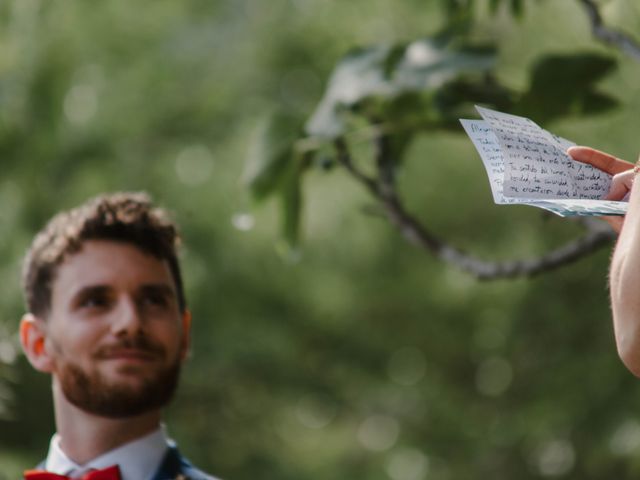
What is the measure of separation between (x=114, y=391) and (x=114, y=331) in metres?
0.07

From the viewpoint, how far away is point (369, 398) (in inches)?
190

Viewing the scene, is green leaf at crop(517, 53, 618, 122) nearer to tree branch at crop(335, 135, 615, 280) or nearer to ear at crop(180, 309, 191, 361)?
tree branch at crop(335, 135, 615, 280)

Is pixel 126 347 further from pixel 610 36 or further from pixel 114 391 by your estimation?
pixel 610 36

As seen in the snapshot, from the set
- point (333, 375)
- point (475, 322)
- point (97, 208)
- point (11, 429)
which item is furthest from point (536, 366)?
point (97, 208)

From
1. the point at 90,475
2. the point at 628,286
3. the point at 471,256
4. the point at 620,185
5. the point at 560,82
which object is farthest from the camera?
the point at 471,256

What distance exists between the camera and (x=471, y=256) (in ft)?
5.05

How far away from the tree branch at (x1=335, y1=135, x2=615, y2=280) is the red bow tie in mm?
517

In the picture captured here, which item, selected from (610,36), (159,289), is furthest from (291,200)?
(610,36)

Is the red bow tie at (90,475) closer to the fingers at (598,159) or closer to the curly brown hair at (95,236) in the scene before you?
the curly brown hair at (95,236)

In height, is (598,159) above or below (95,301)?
above

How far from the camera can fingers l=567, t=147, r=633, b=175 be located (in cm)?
88

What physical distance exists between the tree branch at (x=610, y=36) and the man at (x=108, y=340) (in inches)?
24.9

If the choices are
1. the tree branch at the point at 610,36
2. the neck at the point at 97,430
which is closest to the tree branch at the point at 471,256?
the tree branch at the point at 610,36

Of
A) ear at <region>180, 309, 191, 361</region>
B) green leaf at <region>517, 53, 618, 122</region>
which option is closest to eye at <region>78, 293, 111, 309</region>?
ear at <region>180, 309, 191, 361</region>
